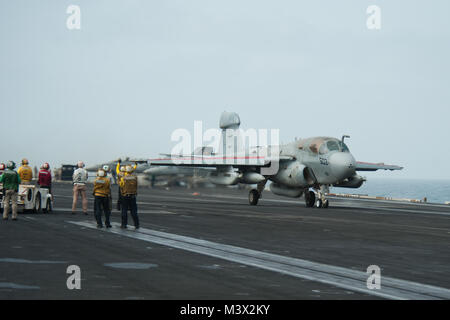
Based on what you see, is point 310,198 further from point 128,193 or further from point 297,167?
point 128,193

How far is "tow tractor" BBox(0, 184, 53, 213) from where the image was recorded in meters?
A: 27.6

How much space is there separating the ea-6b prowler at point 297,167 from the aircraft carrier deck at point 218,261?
13945 millimetres

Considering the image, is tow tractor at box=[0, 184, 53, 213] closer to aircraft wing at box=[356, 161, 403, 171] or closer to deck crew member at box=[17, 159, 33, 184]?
deck crew member at box=[17, 159, 33, 184]

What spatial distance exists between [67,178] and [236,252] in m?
105

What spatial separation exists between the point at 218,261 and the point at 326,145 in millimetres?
25739

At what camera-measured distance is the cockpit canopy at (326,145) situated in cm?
3831

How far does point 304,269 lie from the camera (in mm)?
12883

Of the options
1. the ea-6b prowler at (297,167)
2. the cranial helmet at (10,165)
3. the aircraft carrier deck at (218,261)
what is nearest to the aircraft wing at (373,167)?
the ea-6b prowler at (297,167)

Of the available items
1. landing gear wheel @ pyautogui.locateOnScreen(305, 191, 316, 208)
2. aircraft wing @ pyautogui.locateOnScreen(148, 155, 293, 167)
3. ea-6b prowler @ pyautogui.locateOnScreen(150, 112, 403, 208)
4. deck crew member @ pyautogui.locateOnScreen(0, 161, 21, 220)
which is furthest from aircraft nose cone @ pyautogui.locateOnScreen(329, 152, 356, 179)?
deck crew member @ pyautogui.locateOnScreen(0, 161, 21, 220)

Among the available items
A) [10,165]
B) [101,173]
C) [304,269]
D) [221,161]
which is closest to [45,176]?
[10,165]
